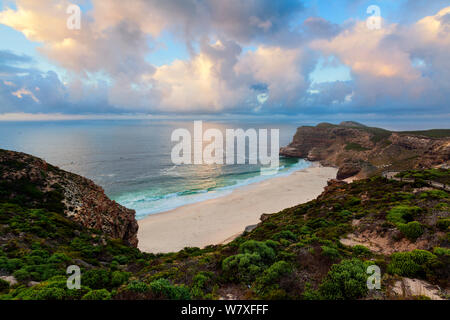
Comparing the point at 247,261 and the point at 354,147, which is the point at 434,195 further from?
the point at 354,147

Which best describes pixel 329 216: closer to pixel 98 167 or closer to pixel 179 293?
pixel 179 293

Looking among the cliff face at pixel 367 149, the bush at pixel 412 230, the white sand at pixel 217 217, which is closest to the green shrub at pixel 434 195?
the bush at pixel 412 230

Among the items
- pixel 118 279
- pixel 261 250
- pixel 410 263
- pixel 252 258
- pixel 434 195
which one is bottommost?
pixel 118 279

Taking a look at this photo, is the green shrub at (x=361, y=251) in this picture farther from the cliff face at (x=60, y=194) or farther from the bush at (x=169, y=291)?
the cliff face at (x=60, y=194)

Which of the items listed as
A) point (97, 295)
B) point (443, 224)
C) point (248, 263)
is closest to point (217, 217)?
point (248, 263)

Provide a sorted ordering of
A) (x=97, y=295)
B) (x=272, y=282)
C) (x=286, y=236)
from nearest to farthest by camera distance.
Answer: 1. (x=97, y=295)
2. (x=272, y=282)
3. (x=286, y=236)
